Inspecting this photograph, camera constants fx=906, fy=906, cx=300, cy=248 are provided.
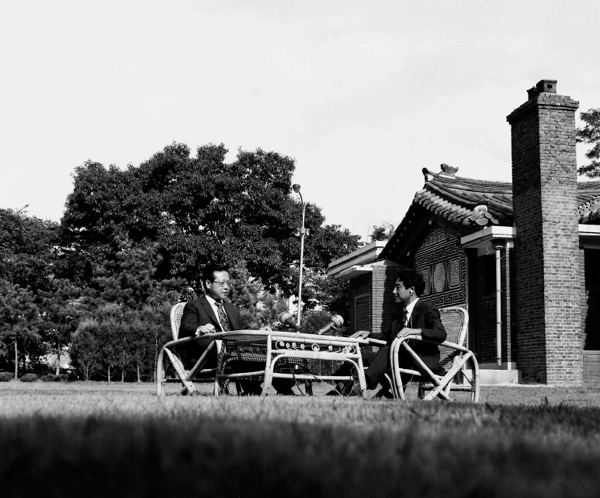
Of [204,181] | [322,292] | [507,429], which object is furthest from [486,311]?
[322,292]

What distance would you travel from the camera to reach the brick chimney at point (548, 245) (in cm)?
1906

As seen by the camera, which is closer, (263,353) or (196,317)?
(263,353)

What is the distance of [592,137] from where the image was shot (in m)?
42.8

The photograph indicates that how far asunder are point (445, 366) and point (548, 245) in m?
11.3

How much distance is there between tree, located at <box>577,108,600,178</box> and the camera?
1670 inches

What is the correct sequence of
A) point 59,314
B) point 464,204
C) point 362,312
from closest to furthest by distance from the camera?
point 464,204
point 362,312
point 59,314

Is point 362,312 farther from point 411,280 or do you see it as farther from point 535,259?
point 411,280

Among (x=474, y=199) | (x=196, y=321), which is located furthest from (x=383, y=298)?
(x=196, y=321)

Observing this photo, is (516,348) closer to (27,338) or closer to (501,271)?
(501,271)

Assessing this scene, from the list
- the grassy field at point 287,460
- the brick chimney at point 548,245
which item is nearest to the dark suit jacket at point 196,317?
the grassy field at point 287,460

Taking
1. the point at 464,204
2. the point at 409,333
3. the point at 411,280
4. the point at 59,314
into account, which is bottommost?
the point at 409,333

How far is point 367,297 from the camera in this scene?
94.1 feet

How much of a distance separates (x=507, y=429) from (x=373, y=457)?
103 centimetres

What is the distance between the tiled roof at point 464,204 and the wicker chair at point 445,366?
41.7ft
